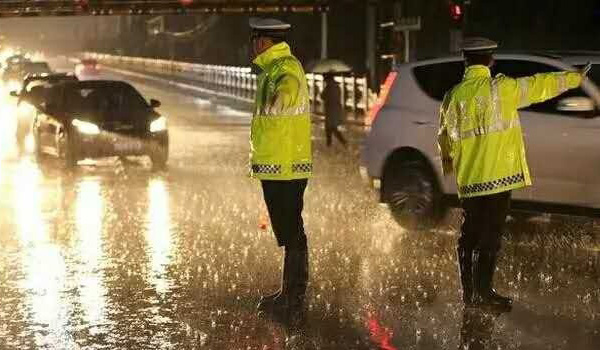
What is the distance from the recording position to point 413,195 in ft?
37.2

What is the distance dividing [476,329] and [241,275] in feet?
7.97

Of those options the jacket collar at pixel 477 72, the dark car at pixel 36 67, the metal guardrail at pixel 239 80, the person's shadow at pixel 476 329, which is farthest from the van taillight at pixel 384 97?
the dark car at pixel 36 67

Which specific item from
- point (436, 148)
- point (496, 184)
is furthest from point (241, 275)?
point (436, 148)

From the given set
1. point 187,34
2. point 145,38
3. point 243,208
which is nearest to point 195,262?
point 243,208

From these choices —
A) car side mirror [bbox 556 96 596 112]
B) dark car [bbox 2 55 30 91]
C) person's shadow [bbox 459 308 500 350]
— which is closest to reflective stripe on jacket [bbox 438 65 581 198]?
person's shadow [bbox 459 308 500 350]

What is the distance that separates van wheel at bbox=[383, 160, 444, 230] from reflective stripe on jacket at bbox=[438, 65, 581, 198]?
3683 millimetres

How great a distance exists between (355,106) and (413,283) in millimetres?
27445

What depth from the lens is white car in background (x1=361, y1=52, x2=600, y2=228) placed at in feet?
32.1

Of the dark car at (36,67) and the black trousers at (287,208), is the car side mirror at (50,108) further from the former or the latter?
the dark car at (36,67)

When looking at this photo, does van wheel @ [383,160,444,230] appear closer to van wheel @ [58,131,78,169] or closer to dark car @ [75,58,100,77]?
van wheel @ [58,131,78,169]

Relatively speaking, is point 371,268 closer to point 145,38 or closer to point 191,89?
point 191,89

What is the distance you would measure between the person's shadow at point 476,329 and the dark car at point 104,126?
11.0 meters

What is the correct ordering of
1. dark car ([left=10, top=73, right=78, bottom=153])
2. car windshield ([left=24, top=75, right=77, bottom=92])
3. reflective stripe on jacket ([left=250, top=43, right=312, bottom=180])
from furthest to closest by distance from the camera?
car windshield ([left=24, top=75, right=77, bottom=92])
dark car ([left=10, top=73, right=78, bottom=153])
reflective stripe on jacket ([left=250, top=43, right=312, bottom=180])

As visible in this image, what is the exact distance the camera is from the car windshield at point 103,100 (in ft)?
60.5
